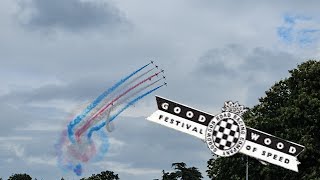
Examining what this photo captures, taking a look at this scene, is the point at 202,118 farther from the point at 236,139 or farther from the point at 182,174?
the point at 182,174

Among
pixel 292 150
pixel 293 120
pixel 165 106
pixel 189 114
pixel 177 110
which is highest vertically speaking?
pixel 293 120

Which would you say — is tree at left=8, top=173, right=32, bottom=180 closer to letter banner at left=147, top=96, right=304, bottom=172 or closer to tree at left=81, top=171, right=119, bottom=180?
tree at left=81, top=171, right=119, bottom=180

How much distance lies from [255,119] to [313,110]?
22.5 feet

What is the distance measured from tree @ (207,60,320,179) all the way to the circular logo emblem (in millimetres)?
20641

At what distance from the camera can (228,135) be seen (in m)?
30.4

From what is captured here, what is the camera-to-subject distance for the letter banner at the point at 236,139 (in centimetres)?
3047

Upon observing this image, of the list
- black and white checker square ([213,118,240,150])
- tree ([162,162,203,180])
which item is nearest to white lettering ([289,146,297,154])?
black and white checker square ([213,118,240,150])

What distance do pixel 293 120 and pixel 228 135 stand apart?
76.6 ft

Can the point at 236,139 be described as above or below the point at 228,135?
below

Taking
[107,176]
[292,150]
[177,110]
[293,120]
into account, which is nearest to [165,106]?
[177,110]

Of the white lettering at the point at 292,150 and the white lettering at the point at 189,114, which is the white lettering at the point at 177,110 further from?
the white lettering at the point at 292,150

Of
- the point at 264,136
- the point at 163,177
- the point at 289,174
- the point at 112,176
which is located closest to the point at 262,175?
the point at 289,174

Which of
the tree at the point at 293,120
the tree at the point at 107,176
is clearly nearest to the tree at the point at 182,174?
the tree at the point at 107,176

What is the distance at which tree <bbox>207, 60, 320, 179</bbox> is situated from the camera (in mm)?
50406
